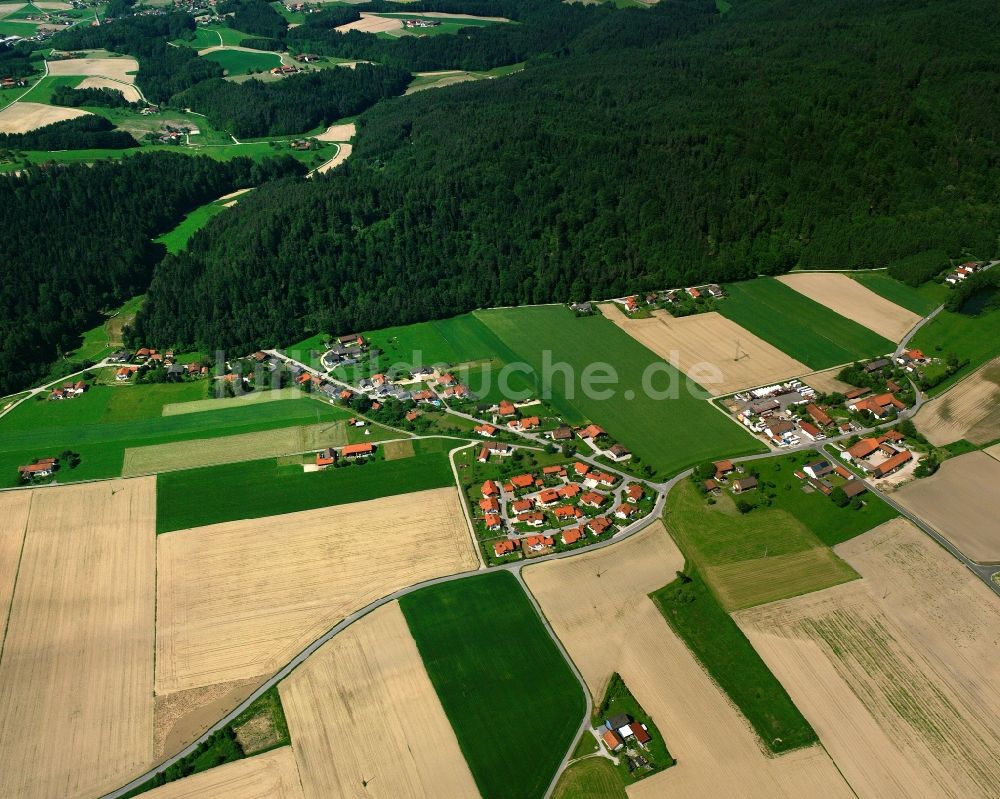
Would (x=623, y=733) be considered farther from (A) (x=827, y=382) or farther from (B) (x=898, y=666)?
(A) (x=827, y=382)

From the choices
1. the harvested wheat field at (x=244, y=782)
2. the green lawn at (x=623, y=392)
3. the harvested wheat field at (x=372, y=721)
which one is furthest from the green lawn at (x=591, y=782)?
the green lawn at (x=623, y=392)

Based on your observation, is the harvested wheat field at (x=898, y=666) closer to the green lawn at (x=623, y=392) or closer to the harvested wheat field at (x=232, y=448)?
the green lawn at (x=623, y=392)

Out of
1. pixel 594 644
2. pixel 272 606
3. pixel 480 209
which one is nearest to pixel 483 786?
pixel 594 644

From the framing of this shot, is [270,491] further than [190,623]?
Yes

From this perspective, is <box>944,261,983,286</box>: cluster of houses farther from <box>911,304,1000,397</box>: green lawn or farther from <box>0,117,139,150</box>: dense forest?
<box>0,117,139,150</box>: dense forest

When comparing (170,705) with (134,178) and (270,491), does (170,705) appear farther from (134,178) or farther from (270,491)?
(134,178)

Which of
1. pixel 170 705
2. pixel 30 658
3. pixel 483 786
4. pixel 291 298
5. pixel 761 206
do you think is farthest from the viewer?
pixel 761 206
